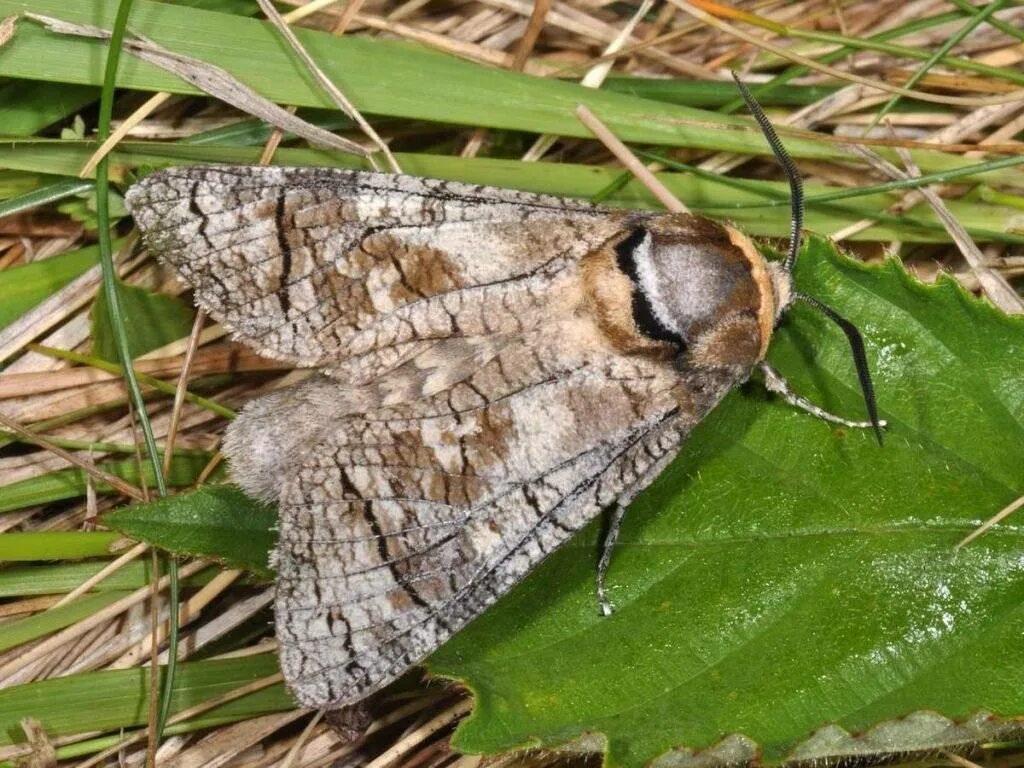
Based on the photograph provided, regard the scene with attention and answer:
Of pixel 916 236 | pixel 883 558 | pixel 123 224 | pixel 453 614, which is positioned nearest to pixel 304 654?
pixel 453 614

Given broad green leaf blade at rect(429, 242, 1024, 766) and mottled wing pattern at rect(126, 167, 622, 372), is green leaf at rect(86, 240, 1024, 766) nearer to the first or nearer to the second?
broad green leaf blade at rect(429, 242, 1024, 766)

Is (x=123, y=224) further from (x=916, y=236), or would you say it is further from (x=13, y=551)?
(x=916, y=236)

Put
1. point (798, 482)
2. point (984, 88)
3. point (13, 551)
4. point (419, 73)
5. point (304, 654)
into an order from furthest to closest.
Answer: point (984, 88)
point (419, 73)
point (13, 551)
point (798, 482)
point (304, 654)

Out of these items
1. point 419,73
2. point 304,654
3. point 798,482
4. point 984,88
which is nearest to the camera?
point 304,654

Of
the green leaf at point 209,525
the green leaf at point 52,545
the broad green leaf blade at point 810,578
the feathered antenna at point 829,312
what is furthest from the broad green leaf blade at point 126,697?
the feathered antenna at point 829,312

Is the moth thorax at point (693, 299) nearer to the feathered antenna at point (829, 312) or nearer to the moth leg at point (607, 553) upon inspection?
the feathered antenna at point (829, 312)

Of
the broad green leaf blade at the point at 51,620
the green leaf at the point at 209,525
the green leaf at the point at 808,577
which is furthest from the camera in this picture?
the broad green leaf blade at the point at 51,620

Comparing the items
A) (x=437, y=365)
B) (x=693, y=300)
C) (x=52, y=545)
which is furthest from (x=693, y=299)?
(x=52, y=545)

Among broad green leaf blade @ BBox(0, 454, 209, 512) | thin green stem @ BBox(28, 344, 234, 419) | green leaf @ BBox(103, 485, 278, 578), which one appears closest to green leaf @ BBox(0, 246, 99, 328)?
thin green stem @ BBox(28, 344, 234, 419)
